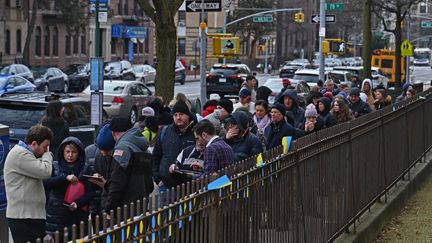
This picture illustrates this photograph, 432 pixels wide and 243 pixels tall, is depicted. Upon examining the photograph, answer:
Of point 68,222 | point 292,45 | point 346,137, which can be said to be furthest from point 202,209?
point 292,45

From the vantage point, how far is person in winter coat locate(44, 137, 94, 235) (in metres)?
8.29

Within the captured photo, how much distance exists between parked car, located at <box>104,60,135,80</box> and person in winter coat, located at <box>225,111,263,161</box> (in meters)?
41.9

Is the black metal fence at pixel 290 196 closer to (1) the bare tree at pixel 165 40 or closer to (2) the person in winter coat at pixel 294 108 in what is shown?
(2) the person in winter coat at pixel 294 108

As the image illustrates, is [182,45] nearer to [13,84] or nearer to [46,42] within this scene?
[46,42]

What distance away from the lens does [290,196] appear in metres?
7.71

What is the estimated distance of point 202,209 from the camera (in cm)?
561

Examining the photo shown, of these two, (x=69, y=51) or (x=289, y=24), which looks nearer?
(x=69, y=51)

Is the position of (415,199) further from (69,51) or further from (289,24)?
(289,24)

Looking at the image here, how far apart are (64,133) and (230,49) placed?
1253cm

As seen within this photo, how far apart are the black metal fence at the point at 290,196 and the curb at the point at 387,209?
0.41 ft

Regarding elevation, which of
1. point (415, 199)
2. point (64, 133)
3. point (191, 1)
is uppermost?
point (191, 1)

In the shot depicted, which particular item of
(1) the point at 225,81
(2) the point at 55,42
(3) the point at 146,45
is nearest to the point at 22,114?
(1) the point at 225,81

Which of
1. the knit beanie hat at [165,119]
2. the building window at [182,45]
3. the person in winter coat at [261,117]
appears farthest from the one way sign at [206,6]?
the building window at [182,45]

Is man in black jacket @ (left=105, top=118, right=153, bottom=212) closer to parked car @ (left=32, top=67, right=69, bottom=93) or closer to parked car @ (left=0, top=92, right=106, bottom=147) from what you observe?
parked car @ (left=0, top=92, right=106, bottom=147)
